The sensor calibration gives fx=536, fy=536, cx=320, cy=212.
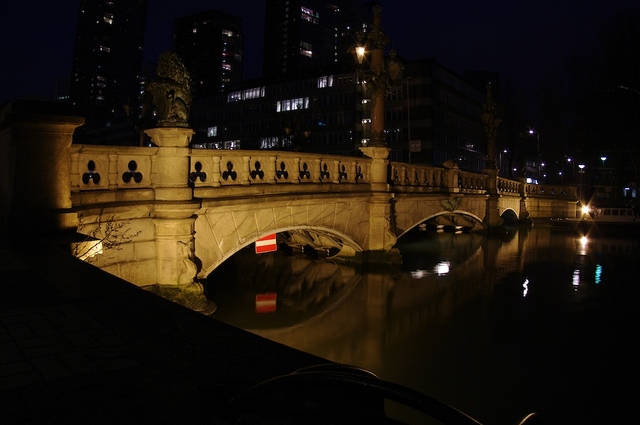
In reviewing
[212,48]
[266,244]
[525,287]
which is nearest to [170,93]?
[266,244]

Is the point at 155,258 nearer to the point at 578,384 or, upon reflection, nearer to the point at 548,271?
the point at 578,384

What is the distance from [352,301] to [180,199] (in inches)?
223

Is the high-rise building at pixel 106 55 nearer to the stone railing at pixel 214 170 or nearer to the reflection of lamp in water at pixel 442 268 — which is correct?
the reflection of lamp in water at pixel 442 268

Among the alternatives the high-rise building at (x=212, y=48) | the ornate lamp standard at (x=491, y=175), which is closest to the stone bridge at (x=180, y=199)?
the ornate lamp standard at (x=491, y=175)

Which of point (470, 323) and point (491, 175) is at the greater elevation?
point (491, 175)

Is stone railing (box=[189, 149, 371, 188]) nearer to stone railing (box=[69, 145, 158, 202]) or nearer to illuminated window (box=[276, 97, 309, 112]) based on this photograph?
stone railing (box=[69, 145, 158, 202])

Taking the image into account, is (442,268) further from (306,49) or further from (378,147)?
(306,49)

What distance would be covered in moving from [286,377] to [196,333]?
1.55 metres

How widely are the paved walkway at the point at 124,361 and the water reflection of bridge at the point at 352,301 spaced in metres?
5.96

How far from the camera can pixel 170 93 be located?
31.7 ft

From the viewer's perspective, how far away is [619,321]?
12.0 metres

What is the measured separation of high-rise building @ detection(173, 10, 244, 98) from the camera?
5915 inches

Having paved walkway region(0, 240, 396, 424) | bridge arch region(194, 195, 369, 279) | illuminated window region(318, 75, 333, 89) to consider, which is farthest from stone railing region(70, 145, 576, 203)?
illuminated window region(318, 75, 333, 89)

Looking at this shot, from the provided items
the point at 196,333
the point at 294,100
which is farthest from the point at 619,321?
the point at 294,100
